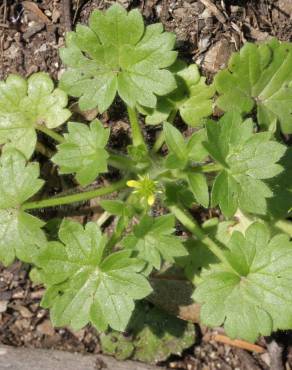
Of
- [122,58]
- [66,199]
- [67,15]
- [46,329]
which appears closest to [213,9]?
[122,58]

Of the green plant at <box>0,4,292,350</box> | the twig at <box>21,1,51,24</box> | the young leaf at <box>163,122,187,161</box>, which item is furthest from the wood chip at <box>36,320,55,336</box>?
the twig at <box>21,1,51,24</box>

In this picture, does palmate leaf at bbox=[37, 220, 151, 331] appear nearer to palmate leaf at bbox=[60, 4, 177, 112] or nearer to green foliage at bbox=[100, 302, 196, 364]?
palmate leaf at bbox=[60, 4, 177, 112]

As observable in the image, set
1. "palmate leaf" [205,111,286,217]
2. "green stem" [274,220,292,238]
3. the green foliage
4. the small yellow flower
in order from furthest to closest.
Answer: the green foliage
"green stem" [274,220,292,238]
the small yellow flower
"palmate leaf" [205,111,286,217]

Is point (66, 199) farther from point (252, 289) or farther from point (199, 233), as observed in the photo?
point (252, 289)

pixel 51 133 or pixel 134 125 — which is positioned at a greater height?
pixel 134 125

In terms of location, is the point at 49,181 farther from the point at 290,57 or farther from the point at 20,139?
the point at 290,57

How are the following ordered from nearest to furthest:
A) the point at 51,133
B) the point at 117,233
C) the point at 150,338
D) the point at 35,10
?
1. the point at 117,233
2. the point at 51,133
3. the point at 35,10
4. the point at 150,338

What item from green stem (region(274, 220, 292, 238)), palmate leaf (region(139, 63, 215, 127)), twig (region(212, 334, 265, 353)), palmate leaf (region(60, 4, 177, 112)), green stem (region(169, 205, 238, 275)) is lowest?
twig (region(212, 334, 265, 353))
